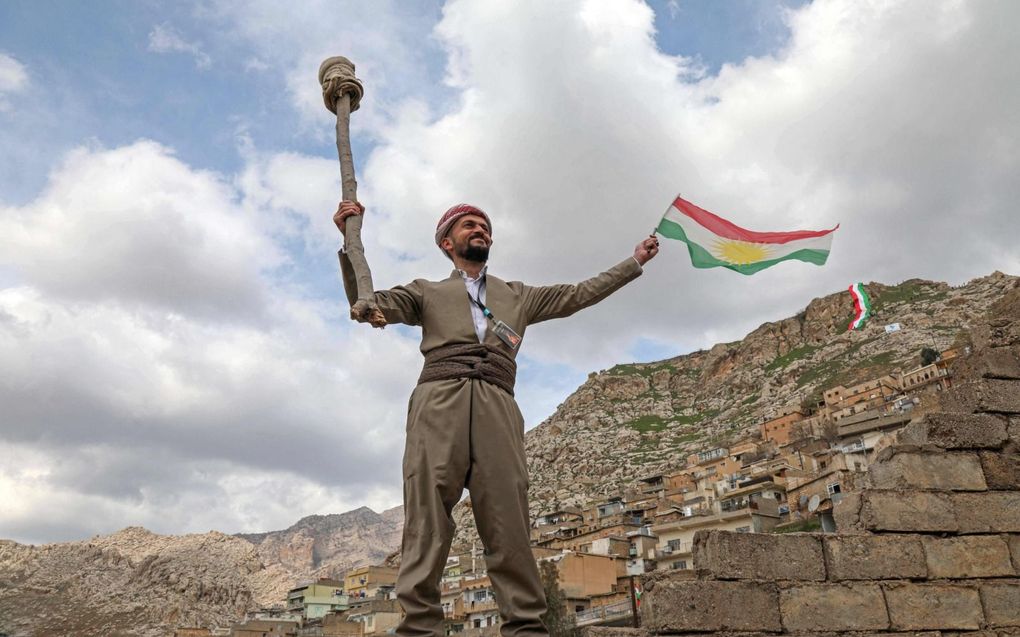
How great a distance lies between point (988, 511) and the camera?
6035 mm

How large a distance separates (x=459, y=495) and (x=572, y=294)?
5.04 ft

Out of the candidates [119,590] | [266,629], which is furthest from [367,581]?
[119,590]

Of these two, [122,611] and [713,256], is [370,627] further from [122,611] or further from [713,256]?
[713,256]

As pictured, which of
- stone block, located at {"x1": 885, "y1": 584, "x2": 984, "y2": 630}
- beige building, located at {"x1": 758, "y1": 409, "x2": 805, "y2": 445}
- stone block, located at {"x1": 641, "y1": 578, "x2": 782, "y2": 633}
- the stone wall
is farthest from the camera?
beige building, located at {"x1": 758, "y1": 409, "x2": 805, "y2": 445}

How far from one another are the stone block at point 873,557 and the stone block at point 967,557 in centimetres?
12

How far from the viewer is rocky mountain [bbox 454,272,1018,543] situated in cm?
Result: 9412

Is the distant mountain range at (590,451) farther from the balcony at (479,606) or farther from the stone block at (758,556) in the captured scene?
the stone block at (758,556)

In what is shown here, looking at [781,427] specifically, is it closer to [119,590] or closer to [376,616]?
[376,616]

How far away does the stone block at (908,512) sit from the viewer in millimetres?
5754

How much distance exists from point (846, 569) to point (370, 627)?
4271cm

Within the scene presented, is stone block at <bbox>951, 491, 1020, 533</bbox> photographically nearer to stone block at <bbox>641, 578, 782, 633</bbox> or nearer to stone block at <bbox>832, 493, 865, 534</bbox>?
stone block at <bbox>832, 493, 865, 534</bbox>

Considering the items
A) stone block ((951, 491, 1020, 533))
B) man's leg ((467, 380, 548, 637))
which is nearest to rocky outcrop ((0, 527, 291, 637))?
stone block ((951, 491, 1020, 533))

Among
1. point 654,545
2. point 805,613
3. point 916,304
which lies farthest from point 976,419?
point 916,304

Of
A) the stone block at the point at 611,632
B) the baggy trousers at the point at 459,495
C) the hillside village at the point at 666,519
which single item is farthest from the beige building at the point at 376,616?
the baggy trousers at the point at 459,495
